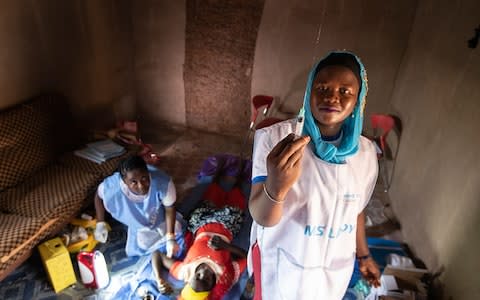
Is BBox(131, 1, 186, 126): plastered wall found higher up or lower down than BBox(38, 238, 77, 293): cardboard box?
higher up

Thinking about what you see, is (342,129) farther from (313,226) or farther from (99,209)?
(99,209)

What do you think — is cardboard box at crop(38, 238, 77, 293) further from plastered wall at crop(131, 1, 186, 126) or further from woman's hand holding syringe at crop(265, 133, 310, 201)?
plastered wall at crop(131, 1, 186, 126)

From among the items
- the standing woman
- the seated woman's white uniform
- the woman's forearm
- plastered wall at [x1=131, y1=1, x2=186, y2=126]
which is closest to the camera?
the standing woman

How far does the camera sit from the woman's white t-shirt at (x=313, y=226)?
45.6 inches

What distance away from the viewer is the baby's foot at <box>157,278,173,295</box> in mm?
2209

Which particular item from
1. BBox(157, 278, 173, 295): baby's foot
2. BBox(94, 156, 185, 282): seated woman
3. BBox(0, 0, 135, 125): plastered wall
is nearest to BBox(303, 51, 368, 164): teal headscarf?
BBox(94, 156, 185, 282): seated woman

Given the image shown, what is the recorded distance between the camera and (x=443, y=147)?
237cm

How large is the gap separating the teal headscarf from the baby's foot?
5.20ft

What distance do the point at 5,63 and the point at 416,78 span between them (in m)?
3.49

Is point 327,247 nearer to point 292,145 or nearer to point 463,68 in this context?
point 292,145

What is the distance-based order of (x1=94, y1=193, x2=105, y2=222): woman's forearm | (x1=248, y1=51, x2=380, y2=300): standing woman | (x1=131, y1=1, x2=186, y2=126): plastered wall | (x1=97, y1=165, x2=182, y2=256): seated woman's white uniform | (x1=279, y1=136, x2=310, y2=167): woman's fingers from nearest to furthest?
(x1=279, y1=136, x2=310, y2=167): woman's fingers
(x1=248, y1=51, x2=380, y2=300): standing woman
(x1=97, y1=165, x2=182, y2=256): seated woman's white uniform
(x1=94, y1=193, x2=105, y2=222): woman's forearm
(x1=131, y1=1, x2=186, y2=126): plastered wall

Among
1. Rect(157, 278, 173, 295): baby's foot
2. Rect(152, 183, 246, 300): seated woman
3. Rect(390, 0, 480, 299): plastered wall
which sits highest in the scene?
Rect(390, 0, 480, 299): plastered wall

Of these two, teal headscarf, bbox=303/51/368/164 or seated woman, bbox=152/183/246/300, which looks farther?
seated woman, bbox=152/183/246/300

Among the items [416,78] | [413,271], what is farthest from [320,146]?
[416,78]
